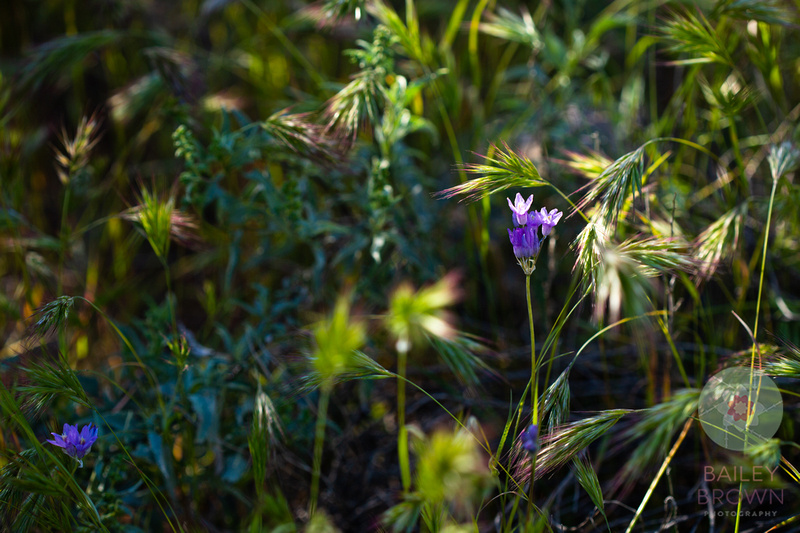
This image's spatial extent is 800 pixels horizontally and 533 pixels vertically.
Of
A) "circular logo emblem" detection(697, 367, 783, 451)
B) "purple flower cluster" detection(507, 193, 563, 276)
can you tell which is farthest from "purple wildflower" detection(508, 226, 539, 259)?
"circular logo emblem" detection(697, 367, 783, 451)

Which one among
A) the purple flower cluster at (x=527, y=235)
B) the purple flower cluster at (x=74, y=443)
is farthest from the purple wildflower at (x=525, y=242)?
the purple flower cluster at (x=74, y=443)

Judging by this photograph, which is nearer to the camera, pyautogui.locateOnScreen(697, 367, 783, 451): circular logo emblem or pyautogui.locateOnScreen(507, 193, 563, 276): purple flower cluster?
pyautogui.locateOnScreen(507, 193, 563, 276): purple flower cluster

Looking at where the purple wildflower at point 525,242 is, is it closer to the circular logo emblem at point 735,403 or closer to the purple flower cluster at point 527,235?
the purple flower cluster at point 527,235

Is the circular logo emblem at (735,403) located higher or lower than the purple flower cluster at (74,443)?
higher

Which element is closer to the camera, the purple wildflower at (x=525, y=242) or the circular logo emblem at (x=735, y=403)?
the purple wildflower at (x=525, y=242)

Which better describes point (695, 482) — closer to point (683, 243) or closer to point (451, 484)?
point (683, 243)

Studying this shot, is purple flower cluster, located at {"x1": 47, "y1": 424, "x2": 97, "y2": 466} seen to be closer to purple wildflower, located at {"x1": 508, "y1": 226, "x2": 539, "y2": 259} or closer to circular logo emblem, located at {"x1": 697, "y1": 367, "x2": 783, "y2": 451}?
purple wildflower, located at {"x1": 508, "y1": 226, "x2": 539, "y2": 259}
